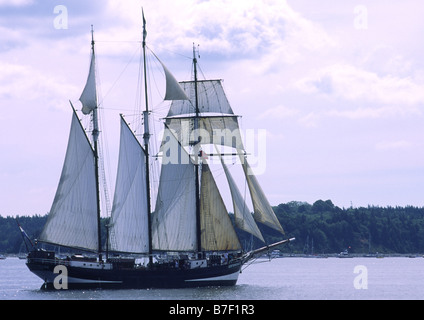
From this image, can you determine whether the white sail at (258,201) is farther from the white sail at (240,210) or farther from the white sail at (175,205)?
the white sail at (175,205)

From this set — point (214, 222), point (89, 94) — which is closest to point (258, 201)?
point (214, 222)

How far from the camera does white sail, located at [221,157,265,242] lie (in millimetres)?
75750

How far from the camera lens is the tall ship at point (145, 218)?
243 ft

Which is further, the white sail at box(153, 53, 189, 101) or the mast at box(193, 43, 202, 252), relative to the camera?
the mast at box(193, 43, 202, 252)

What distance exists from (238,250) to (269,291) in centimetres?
463

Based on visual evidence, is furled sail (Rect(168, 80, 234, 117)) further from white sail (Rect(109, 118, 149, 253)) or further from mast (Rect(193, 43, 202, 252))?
white sail (Rect(109, 118, 149, 253))

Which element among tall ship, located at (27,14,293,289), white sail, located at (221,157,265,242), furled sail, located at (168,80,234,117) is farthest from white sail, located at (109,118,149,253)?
furled sail, located at (168,80,234,117)

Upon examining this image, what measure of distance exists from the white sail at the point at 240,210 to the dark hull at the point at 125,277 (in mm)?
4108

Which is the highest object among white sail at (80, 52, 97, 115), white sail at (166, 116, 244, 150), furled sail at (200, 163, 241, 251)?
white sail at (80, 52, 97, 115)

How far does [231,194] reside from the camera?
250 ft

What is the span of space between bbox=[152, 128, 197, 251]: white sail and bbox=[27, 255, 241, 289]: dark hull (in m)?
2.30

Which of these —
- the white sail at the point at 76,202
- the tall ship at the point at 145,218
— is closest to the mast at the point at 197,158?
the tall ship at the point at 145,218
